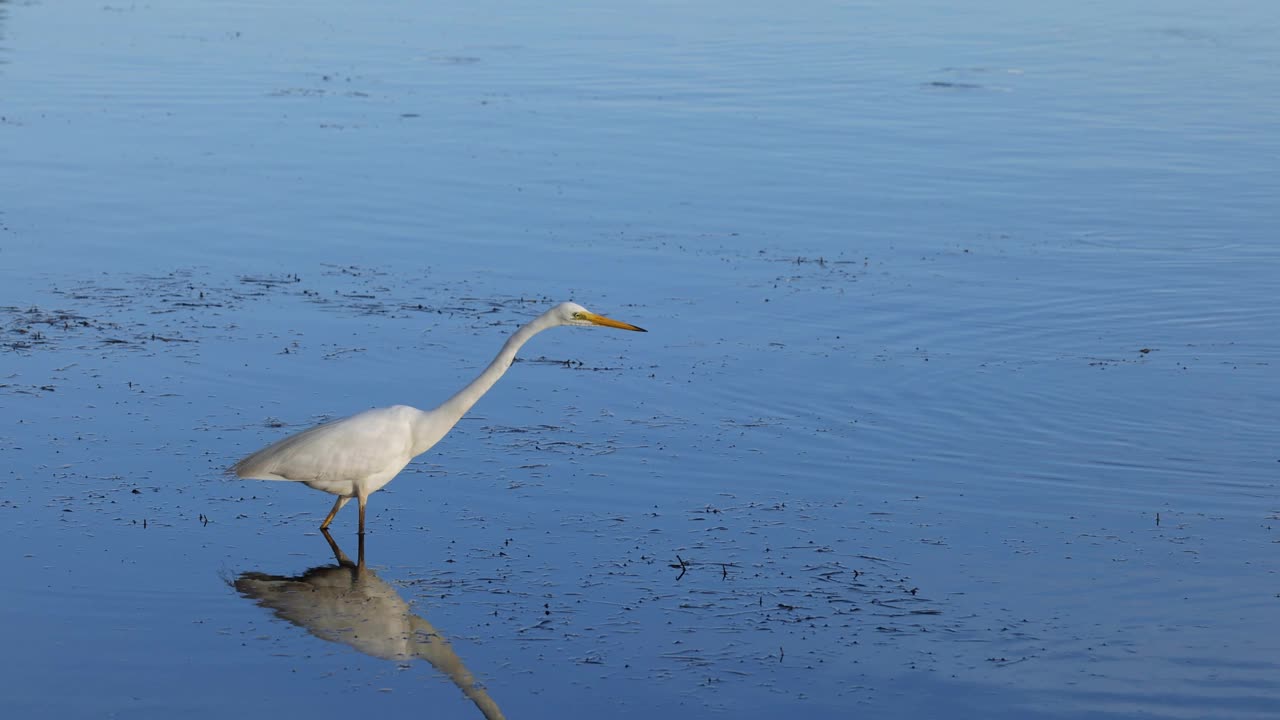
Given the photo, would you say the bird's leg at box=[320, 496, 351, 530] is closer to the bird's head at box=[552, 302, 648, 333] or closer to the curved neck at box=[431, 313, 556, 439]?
the curved neck at box=[431, 313, 556, 439]

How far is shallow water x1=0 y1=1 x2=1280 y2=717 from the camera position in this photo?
877cm

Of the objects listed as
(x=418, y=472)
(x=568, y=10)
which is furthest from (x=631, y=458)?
(x=568, y=10)

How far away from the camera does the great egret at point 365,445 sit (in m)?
10.2

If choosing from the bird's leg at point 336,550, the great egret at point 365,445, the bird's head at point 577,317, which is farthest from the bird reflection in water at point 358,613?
the bird's head at point 577,317

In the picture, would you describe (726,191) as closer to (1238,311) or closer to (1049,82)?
(1238,311)

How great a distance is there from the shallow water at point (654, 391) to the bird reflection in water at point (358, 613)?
0.03m

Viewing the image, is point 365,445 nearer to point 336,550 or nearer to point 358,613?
point 336,550

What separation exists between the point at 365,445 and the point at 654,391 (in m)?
3.80

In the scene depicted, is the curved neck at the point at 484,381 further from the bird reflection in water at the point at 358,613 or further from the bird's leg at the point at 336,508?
the bird reflection in water at the point at 358,613

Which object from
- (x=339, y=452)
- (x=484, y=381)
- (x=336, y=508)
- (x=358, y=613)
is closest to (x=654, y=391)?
(x=484, y=381)

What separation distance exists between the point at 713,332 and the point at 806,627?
6.34 meters

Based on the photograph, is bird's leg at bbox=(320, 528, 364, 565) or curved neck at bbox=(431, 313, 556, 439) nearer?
bird's leg at bbox=(320, 528, 364, 565)

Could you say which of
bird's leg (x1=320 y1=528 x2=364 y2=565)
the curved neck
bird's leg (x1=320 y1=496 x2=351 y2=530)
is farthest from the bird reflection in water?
the curved neck

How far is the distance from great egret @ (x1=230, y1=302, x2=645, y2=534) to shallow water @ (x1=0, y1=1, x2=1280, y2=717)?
0.40 metres
